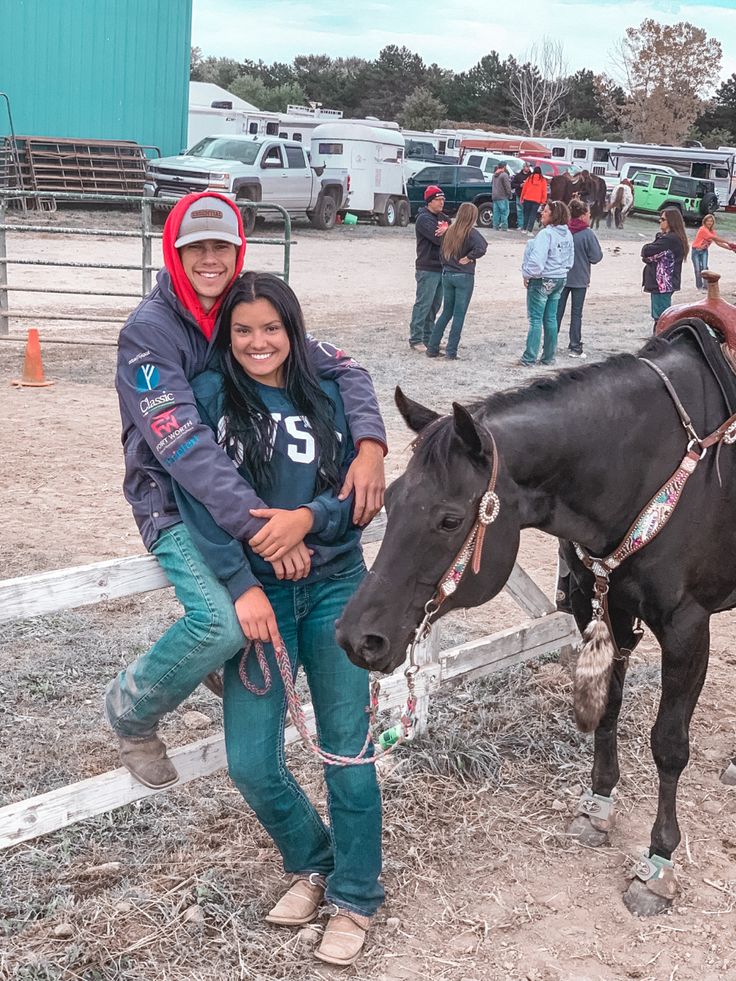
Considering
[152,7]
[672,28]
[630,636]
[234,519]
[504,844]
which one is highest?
[672,28]

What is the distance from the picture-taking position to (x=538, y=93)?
67875 millimetres

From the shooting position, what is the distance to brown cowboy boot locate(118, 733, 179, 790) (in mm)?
2893

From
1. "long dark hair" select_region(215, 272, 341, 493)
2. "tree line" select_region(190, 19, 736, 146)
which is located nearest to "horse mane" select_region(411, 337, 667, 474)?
"long dark hair" select_region(215, 272, 341, 493)

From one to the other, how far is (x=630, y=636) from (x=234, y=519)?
1.54 m

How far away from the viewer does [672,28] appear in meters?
63.0

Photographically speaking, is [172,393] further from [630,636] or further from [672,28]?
[672,28]

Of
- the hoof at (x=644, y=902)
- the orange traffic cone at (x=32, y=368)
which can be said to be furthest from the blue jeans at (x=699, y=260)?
the hoof at (x=644, y=902)

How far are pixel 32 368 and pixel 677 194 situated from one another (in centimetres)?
3164

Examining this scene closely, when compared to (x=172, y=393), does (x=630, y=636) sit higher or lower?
lower

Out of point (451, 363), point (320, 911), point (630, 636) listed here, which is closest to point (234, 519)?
point (320, 911)

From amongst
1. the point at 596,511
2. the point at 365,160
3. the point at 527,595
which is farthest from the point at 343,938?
the point at 365,160

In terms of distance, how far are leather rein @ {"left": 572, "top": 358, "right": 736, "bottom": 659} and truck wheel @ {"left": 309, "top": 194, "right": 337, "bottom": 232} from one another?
2279cm

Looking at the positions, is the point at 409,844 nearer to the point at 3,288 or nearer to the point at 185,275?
the point at 185,275

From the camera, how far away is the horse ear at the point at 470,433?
245 cm
